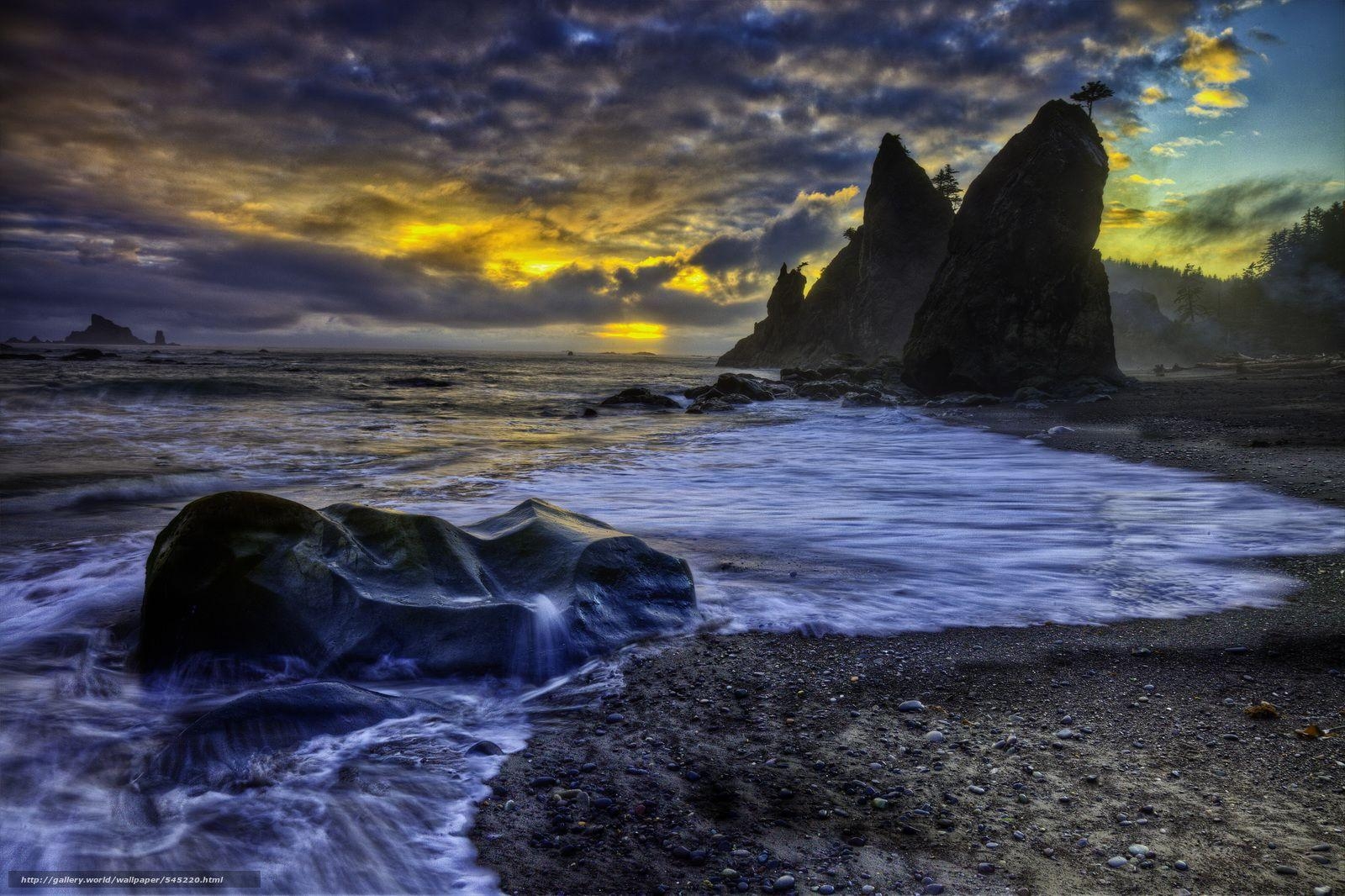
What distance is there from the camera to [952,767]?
2.37m

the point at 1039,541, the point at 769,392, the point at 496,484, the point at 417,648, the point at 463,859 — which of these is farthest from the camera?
the point at 769,392

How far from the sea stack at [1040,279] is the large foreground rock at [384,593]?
83.9 feet

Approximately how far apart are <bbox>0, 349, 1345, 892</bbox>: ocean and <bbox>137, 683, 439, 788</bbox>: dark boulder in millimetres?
80

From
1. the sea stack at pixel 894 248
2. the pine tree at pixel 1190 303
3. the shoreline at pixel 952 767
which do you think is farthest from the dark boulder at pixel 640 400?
the pine tree at pixel 1190 303

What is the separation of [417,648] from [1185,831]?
3.03m

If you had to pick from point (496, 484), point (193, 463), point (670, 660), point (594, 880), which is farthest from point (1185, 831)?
point (193, 463)

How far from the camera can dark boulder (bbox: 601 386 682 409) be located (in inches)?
910

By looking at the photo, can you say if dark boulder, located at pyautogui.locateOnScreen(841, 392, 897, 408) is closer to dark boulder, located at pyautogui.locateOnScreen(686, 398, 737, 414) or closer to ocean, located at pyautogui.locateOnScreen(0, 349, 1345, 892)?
dark boulder, located at pyautogui.locateOnScreen(686, 398, 737, 414)

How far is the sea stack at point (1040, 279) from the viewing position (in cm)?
2561

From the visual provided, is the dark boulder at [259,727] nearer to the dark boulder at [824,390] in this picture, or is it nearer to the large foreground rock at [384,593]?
the large foreground rock at [384,593]

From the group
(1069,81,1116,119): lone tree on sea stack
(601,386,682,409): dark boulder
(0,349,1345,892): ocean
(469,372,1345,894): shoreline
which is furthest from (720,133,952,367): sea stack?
(469,372,1345,894): shoreline

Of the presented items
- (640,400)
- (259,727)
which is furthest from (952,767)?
(640,400)

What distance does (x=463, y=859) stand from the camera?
1.98 meters

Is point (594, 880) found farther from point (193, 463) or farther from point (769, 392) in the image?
point (769, 392)
